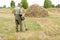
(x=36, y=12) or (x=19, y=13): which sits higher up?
(x=19, y=13)

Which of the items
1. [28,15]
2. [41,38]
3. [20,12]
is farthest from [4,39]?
[28,15]

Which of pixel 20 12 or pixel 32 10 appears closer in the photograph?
pixel 20 12

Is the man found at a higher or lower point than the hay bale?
higher

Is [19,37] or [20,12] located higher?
[20,12]

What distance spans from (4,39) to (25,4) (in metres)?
41.4

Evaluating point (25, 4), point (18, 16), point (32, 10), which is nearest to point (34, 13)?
point (32, 10)

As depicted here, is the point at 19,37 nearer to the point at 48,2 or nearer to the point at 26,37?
the point at 26,37

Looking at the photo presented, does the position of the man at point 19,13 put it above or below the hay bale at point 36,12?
above

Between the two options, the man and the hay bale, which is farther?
the hay bale

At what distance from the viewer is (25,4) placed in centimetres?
5366

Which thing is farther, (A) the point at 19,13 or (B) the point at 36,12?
(B) the point at 36,12

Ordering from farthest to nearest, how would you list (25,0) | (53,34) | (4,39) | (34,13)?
(25,0)
(34,13)
(53,34)
(4,39)

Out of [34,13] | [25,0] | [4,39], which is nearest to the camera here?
[4,39]

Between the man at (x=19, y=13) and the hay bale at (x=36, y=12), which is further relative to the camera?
the hay bale at (x=36, y=12)
